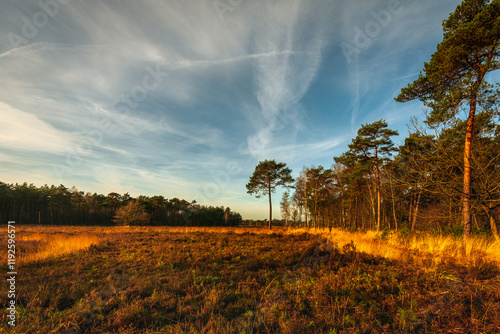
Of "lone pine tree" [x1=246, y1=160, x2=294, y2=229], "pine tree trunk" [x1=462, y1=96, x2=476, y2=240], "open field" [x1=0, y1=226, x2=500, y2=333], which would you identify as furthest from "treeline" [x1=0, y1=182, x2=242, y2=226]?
"pine tree trunk" [x1=462, y1=96, x2=476, y2=240]

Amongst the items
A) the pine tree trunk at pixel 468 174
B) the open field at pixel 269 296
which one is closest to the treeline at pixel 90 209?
the open field at pixel 269 296

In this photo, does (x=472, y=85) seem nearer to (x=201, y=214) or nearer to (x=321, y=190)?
(x=321, y=190)

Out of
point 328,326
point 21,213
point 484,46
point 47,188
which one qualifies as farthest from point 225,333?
point 47,188

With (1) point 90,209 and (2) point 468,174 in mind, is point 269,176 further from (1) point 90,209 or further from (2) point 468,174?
(1) point 90,209

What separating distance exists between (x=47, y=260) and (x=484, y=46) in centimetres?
1775

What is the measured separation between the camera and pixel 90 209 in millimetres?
49656

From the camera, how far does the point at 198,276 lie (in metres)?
5.44

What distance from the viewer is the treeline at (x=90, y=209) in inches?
1533

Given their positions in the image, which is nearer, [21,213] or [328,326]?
[328,326]

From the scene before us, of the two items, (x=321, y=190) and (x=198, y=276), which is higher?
(x=321, y=190)

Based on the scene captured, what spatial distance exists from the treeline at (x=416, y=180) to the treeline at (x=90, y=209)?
2560cm

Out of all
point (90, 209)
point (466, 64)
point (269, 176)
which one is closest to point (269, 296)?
point (466, 64)

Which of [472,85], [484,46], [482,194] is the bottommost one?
[482,194]

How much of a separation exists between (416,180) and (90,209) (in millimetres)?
63327
